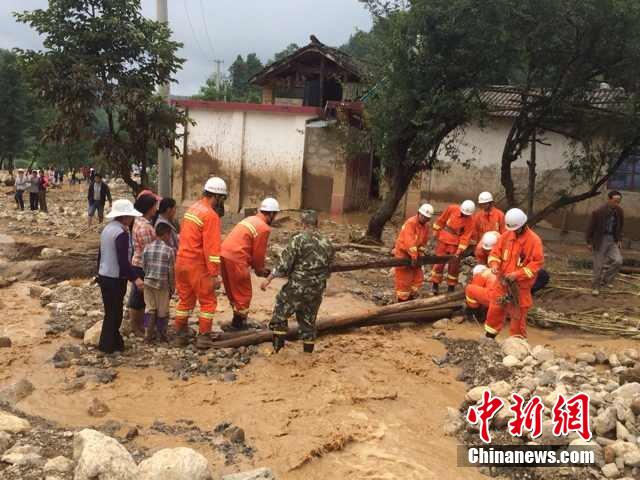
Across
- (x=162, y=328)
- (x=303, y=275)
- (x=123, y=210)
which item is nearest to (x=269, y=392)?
(x=303, y=275)

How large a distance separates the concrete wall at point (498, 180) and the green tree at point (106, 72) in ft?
25.8

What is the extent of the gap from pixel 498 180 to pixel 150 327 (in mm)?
11974

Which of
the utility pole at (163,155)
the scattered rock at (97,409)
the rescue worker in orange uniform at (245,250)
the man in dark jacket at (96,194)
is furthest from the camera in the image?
the man in dark jacket at (96,194)

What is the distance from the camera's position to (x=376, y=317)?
714 cm

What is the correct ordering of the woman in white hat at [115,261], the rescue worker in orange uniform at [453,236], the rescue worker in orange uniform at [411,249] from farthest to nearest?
the rescue worker in orange uniform at [453,236], the rescue worker in orange uniform at [411,249], the woman in white hat at [115,261]

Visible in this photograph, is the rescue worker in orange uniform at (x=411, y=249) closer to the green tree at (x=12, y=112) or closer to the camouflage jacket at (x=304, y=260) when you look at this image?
the camouflage jacket at (x=304, y=260)

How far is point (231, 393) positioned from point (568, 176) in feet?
41.8

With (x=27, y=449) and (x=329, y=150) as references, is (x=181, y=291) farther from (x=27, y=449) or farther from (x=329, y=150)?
(x=329, y=150)

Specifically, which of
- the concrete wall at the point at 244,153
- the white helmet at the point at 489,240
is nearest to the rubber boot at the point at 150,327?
the white helmet at the point at 489,240

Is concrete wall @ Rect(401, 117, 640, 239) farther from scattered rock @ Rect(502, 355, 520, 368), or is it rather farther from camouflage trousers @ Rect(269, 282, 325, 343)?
camouflage trousers @ Rect(269, 282, 325, 343)

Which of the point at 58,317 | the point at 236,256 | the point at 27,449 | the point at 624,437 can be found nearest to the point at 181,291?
the point at 236,256

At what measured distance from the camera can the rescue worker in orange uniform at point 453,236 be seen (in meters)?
8.86

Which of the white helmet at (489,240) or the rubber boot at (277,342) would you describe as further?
the white helmet at (489,240)

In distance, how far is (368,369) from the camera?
5.80 m
